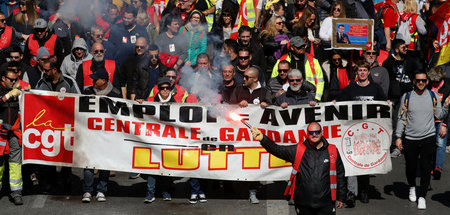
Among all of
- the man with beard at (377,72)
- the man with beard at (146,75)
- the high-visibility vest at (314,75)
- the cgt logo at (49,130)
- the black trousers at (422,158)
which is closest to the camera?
the black trousers at (422,158)

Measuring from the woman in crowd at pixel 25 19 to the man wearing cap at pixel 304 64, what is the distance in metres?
4.87

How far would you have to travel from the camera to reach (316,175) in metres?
8.82

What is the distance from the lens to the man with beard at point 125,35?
1375cm

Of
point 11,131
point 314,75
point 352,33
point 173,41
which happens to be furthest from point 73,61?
point 352,33

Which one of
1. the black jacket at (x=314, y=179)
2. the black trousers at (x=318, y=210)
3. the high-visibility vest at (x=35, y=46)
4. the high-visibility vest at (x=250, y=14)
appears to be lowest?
the black trousers at (x=318, y=210)

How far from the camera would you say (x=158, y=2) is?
50.8 ft

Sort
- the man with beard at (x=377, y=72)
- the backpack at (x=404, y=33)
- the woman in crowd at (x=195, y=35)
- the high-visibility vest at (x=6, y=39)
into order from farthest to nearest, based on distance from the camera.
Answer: the backpack at (x=404, y=33) < the high-visibility vest at (x=6, y=39) < the woman in crowd at (x=195, y=35) < the man with beard at (x=377, y=72)

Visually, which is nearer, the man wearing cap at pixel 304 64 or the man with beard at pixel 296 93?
the man with beard at pixel 296 93

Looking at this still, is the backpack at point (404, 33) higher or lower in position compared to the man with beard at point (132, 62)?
higher

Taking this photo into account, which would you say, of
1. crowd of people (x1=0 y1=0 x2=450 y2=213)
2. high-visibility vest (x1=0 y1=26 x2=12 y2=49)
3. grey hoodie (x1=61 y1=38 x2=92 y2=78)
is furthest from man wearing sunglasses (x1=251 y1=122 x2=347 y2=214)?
high-visibility vest (x1=0 y1=26 x2=12 y2=49)

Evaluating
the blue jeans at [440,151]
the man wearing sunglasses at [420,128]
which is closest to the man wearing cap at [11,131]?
the man wearing sunglasses at [420,128]

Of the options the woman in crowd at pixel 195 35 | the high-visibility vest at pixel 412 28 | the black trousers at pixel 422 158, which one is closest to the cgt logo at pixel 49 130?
the woman in crowd at pixel 195 35

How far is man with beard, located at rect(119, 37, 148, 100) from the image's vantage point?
12.8 meters

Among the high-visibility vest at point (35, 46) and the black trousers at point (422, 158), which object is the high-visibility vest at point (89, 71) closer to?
the high-visibility vest at point (35, 46)
